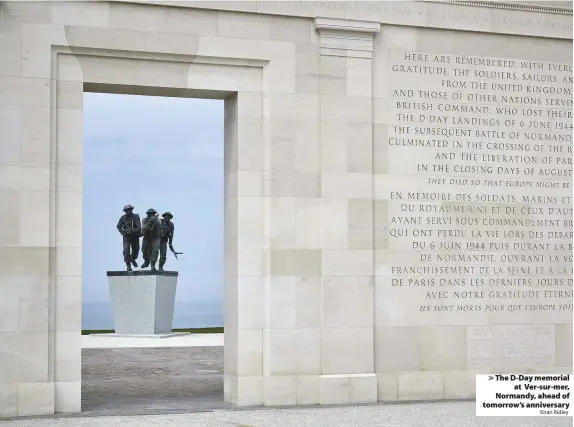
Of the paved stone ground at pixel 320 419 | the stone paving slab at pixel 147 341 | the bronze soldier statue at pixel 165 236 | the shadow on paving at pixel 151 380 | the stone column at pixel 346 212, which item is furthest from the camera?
the bronze soldier statue at pixel 165 236

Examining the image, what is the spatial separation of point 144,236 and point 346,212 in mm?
14108

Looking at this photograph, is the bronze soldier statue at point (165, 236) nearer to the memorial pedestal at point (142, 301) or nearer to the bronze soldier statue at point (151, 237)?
the bronze soldier statue at point (151, 237)

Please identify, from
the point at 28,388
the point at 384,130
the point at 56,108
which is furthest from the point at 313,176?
the point at 28,388

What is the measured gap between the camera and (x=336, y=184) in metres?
13.2

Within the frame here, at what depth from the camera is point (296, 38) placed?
43.5ft

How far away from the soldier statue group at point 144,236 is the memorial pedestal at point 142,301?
438 millimetres

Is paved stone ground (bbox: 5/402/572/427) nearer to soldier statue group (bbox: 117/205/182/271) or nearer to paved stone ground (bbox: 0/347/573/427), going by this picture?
paved stone ground (bbox: 0/347/573/427)

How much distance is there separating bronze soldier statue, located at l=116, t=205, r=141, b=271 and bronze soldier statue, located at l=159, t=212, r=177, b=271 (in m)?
0.66

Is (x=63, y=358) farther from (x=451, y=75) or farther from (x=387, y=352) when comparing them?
(x=451, y=75)

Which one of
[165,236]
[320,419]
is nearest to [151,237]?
[165,236]

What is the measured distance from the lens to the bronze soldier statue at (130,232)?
2633 centimetres

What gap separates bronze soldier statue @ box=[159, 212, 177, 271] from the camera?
26453 millimetres

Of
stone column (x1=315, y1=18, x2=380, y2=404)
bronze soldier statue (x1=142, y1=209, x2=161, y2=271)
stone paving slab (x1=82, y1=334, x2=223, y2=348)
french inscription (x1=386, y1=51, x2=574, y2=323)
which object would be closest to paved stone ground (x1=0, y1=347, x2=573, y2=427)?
stone column (x1=315, y1=18, x2=380, y2=404)

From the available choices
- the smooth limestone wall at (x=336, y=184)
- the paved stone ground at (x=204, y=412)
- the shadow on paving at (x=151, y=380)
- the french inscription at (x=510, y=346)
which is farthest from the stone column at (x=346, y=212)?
the shadow on paving at (x=151, y=380)
